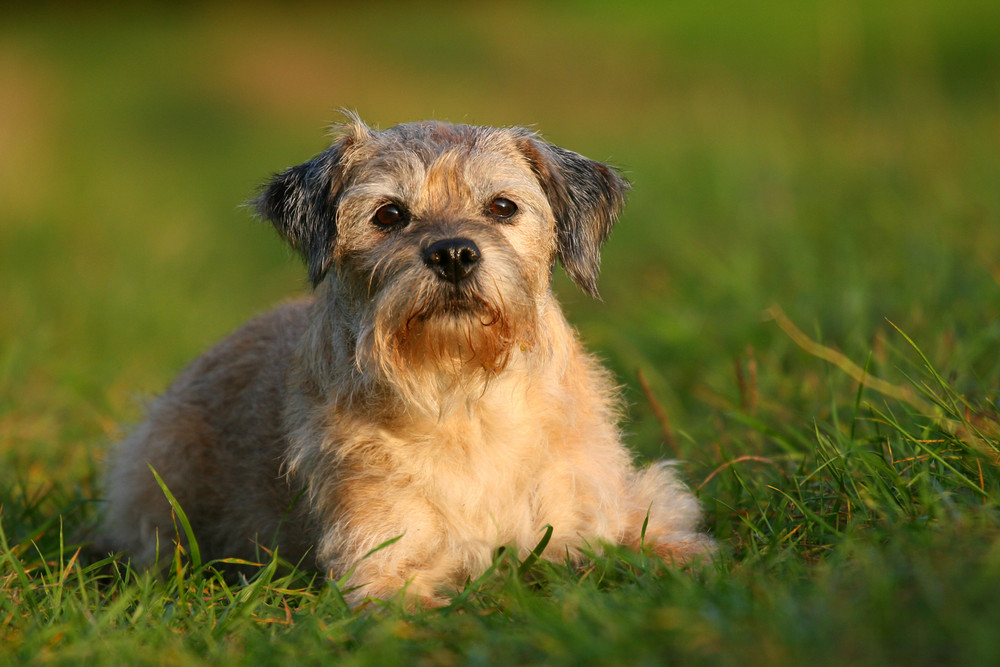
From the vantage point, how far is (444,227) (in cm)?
356

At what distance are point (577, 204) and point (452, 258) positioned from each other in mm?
871

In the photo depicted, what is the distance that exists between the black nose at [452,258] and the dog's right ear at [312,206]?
631mm

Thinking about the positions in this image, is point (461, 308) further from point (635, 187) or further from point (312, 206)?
point (635, 187)

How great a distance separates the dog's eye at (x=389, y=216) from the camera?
149 inches

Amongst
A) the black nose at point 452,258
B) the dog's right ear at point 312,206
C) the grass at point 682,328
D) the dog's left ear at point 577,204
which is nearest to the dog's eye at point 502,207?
the dog's left ear at point 577,204

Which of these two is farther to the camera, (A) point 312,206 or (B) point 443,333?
(A) point 312,206

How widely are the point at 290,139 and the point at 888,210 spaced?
1255cm

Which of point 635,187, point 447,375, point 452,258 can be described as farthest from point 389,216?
point 635,187

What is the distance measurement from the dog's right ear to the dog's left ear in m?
0.79

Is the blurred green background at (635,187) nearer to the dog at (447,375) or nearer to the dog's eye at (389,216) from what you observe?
the dog at (447,375)

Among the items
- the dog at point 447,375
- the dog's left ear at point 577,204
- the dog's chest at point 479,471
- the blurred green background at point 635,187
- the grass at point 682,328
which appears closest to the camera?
the grass at point 682,328

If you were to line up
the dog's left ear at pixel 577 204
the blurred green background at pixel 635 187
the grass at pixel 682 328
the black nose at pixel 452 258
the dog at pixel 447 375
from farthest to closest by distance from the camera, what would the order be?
the blurred green background at pixel 635 187, the dog's left ear at pixel 577 204, the dog at pixel 447 375, the black nose at pixel 452 258, the grass at pixel 682 328

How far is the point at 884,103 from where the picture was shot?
35.1 feet

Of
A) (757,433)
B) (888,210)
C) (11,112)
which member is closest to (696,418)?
(757,433)
